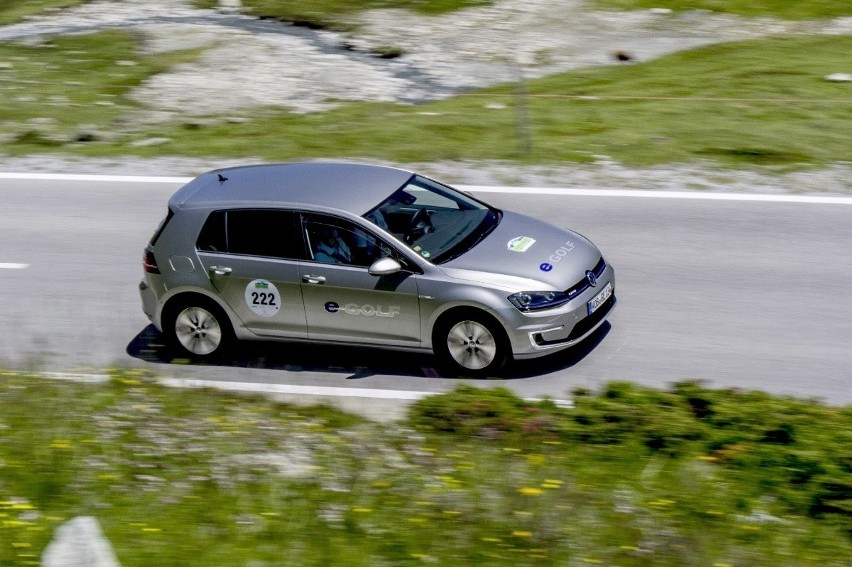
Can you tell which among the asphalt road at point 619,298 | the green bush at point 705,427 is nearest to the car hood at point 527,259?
the asphalt road at point 619,298

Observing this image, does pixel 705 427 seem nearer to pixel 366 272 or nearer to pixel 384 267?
pixel 384 267

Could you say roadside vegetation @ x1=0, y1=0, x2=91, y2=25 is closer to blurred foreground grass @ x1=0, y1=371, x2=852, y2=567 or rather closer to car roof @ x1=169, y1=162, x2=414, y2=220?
car roof @ x1=169, y1=162, x2=414, y2=220

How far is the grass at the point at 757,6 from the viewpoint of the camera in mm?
24406

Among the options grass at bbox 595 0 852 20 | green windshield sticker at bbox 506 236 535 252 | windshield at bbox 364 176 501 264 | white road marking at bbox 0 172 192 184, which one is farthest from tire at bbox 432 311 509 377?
grass at bbox 595 0 852 20

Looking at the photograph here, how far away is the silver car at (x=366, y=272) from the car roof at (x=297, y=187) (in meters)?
Result: 0.02

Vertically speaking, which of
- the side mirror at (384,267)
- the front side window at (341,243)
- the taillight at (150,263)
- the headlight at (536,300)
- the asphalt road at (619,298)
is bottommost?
the asphalt road at (619,298)

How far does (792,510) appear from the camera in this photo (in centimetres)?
723

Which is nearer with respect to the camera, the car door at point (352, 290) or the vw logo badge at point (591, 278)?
the car door at point (352, 290)

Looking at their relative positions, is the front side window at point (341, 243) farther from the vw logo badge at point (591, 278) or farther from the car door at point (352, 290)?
the vw logo badge at point (591, 278)

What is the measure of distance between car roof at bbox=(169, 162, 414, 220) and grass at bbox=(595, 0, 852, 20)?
15825mm

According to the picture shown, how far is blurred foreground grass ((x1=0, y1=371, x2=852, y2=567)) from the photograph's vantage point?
6.41 metres

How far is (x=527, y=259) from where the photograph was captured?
1041 cm

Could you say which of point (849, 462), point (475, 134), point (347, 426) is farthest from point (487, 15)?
point (849, 462)

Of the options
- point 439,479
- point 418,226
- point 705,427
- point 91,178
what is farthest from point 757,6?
point 439,479
